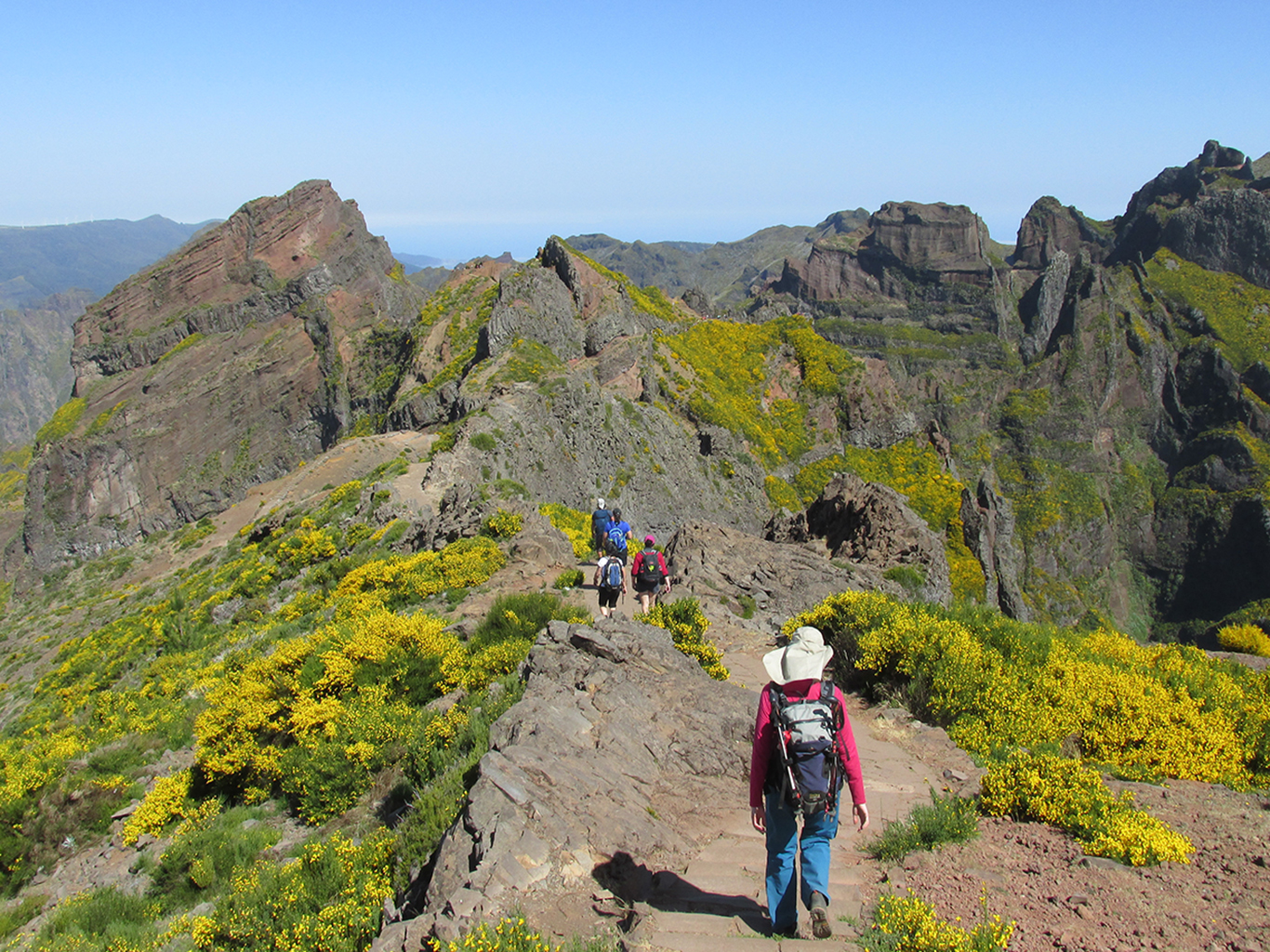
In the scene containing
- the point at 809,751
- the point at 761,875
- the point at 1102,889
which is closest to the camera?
the point at 809,751

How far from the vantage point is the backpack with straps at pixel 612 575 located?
13.7 meters

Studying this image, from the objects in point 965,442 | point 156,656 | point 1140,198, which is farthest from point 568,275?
point 1140,198

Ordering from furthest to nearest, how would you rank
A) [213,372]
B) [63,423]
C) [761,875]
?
1. [213,372]
2. [63,423]
3. [761,875]

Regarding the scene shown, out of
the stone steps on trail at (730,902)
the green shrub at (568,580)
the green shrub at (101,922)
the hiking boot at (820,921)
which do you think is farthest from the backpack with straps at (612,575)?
the hiking boot at (820,921)

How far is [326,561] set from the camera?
2402cm

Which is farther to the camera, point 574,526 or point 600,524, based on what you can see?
point 574,526

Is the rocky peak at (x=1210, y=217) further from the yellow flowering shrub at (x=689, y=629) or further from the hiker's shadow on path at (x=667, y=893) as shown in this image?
the hiker's shadow on path at (x=667, y=893)

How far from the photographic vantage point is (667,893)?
5.89 meters

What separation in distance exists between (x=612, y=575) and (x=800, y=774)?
28.9ft

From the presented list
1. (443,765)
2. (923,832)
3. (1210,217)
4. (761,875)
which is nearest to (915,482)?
(923,832)

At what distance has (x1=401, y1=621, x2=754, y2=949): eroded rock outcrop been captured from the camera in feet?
19.0

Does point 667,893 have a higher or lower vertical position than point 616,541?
lower

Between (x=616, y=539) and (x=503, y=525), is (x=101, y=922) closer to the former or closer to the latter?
(x=616, y=539)

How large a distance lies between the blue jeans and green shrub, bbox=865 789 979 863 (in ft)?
4.16
